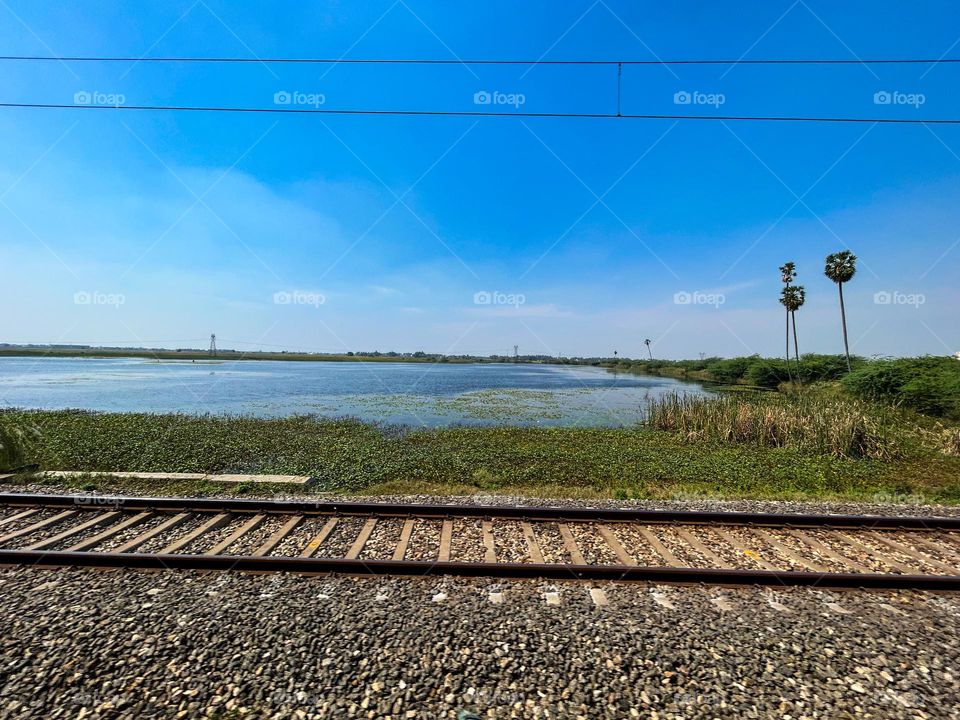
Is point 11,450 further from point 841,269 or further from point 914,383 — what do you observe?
point 841,269

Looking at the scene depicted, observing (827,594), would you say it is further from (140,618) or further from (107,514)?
(107,514)

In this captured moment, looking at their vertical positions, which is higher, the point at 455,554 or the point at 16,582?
the point at 16,582

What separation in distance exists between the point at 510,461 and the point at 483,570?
24.4 ft

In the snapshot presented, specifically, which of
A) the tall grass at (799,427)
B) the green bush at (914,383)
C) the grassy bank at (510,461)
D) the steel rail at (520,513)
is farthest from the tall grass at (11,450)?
the green bush at (914,383)

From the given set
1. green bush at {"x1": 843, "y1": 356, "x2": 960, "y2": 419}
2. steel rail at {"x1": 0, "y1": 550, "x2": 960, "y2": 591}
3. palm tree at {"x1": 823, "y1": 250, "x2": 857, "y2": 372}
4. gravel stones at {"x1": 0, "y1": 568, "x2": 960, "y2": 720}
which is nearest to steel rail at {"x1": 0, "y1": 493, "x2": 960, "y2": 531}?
steel rail at {"x1": 0, "y1": 550, "x2": 960, "y2": 591}

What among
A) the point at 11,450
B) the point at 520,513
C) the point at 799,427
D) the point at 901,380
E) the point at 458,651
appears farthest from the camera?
the point at 901,380

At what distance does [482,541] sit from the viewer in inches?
246

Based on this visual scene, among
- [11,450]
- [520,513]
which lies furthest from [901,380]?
[11,450]

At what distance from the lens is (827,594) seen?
4.85m

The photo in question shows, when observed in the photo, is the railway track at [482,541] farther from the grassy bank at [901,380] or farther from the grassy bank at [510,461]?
the grassy bank at [901,380]

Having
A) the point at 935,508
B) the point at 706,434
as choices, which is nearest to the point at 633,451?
the point at 706,434

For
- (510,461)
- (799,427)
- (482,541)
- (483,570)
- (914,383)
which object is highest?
(914,383)

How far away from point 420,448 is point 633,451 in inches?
301

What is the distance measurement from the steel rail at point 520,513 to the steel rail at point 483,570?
1965 millimetres
